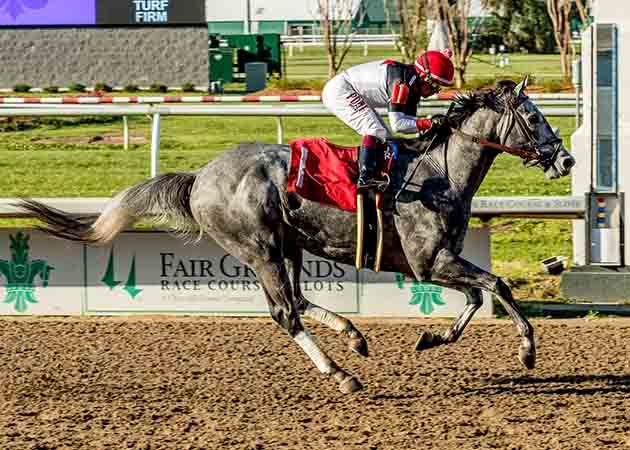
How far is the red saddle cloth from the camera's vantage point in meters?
6.09

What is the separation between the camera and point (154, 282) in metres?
8.41

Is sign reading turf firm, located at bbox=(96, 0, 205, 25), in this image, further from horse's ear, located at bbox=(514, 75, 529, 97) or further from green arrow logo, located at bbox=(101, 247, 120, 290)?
horse's ear, located at bbox=(514, 75, 529, 97)

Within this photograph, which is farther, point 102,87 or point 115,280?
point 102,87

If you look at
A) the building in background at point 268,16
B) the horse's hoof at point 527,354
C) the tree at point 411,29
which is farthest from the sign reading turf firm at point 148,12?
the building in background at point 268,16

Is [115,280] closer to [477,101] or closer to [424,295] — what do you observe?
[424,295]

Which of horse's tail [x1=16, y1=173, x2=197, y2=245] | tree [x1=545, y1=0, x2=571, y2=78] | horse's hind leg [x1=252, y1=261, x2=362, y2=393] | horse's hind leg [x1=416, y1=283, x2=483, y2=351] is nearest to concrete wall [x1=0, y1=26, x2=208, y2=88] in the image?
tree [x1=545, y1=0, x2=571, y2=78]

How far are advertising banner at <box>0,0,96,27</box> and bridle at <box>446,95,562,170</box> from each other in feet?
67.1

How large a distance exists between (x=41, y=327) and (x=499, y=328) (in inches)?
118

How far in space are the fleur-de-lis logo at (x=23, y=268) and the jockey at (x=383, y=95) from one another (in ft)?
Result: 9.89

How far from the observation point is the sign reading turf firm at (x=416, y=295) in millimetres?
8195

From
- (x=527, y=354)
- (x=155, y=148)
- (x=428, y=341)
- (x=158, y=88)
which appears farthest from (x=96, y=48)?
(x=527, y=354)

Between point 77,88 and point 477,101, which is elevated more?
→ point 477,101

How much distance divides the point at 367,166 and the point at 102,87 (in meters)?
21.5

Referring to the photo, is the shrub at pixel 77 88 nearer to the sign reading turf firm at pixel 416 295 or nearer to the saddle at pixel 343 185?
the sign reading turf firm at pixel 416 295
